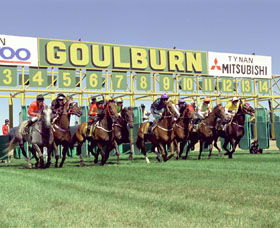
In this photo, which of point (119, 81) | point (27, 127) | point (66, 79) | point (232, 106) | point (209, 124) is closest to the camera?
point (27, 127)

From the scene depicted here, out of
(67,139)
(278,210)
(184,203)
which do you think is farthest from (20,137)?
(278,210)

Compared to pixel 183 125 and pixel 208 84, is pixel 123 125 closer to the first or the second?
pixel 183 125

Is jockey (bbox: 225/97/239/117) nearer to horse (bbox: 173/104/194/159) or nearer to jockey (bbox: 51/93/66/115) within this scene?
horse (bbox: 173/104/194/159)

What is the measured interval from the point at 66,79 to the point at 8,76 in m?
3.53

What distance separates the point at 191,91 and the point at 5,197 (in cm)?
2711

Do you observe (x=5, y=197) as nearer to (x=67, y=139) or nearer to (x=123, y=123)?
(x=67, y=139)

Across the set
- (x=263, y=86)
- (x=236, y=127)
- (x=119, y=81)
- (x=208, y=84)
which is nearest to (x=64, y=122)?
(x=236, y=127)

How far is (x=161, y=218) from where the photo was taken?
5.84 m

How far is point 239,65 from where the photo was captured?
37969 millimetres

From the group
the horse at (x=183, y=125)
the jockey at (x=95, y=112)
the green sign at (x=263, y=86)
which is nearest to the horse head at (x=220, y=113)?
the horse at (x=183, y=125)

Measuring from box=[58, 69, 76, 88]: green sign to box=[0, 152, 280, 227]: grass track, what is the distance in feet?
61.5

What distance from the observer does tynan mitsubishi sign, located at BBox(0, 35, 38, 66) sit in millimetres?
28172

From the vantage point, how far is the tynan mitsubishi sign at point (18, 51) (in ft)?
92.4

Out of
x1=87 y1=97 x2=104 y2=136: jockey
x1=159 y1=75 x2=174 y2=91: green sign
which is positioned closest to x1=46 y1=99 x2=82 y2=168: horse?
x1=87 y1=97 x2=104 y2=136: jockey
